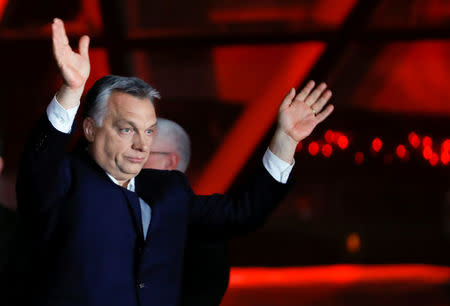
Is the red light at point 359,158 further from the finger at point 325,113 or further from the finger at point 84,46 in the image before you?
the finger at point 84,46

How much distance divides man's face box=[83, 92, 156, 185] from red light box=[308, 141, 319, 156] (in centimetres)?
530

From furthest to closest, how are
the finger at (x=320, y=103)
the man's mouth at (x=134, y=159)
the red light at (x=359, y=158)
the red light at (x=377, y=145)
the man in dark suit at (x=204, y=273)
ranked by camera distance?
the red light at (x=359, y=158) < the red light at (x=377, y=145) < the man in dark suit at (x=204, y=273) < the finger at (x=320, y=103) < the man's mouth at (x=134, y=159)

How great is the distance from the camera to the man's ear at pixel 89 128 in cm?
185

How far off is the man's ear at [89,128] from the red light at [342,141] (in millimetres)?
5361

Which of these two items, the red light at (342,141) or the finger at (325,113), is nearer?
the finger at (325,113)

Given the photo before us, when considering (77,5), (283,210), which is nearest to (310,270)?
(283,210)

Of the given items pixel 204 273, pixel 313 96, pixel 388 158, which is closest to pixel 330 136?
pixel 388 158

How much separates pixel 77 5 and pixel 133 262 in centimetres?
469

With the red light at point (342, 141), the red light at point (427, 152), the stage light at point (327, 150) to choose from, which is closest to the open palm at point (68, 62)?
the stage light at point (327, 150)

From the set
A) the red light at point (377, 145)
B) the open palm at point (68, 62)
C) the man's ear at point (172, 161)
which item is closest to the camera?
the open palm at point (68, 62)

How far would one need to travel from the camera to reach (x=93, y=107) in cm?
186

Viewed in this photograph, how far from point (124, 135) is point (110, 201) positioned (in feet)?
0.52

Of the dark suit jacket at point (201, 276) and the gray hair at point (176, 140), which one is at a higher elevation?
the gray hair at point (176, 140)

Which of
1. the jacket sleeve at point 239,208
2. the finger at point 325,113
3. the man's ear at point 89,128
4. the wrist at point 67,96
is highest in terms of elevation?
the finger at point 325,113
